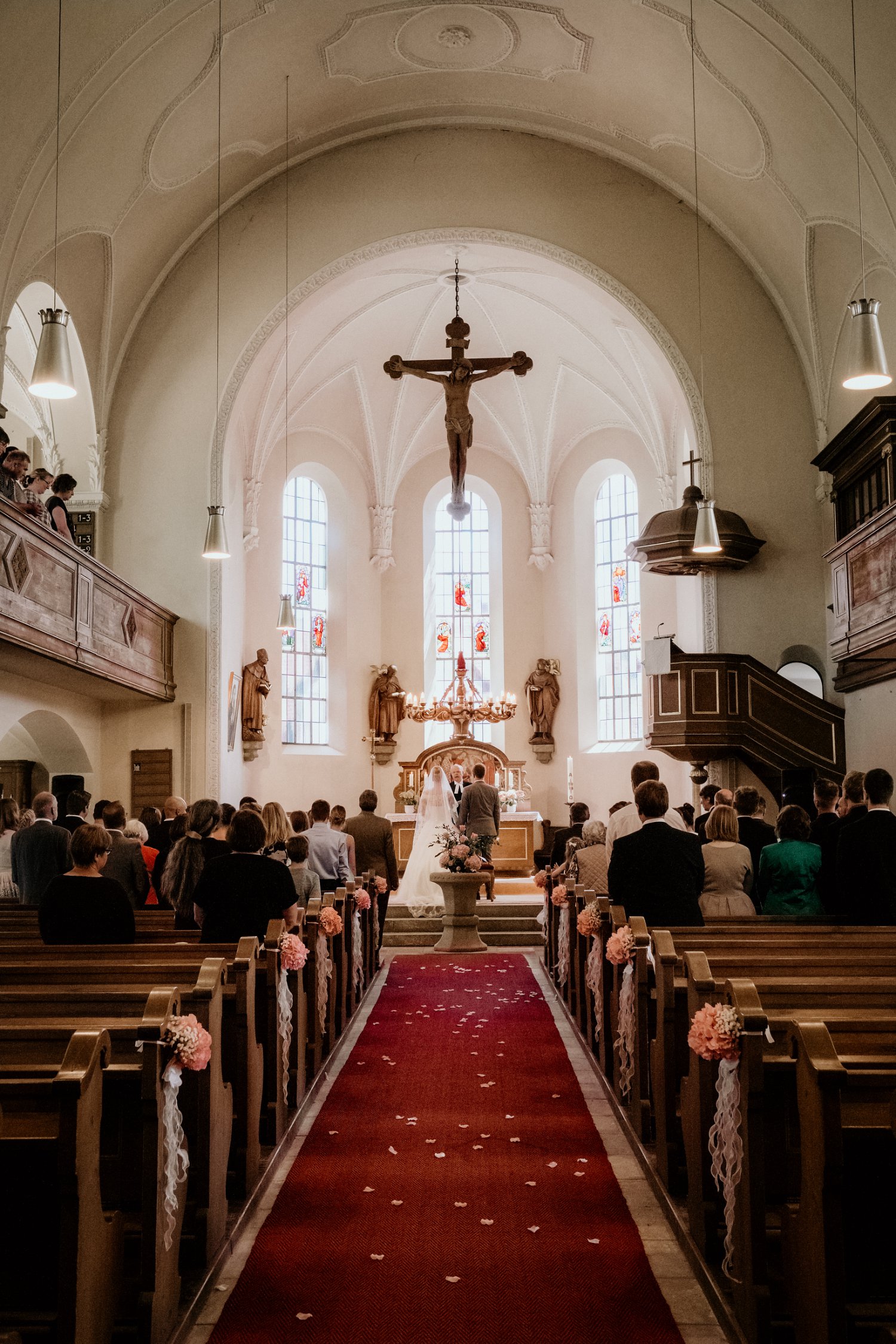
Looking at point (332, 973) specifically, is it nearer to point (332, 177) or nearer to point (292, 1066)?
point (292, 1066)

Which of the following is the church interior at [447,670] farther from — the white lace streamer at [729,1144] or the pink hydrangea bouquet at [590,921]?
the pink hydrangea bouquet at [590,921]

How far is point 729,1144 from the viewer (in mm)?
3518

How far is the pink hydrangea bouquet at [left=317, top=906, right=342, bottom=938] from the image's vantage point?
6.55 metres

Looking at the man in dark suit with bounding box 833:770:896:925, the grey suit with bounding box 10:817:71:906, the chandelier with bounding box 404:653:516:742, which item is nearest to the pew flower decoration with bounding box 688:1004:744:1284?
the man in dark suit with bounding box 833:770:896:925

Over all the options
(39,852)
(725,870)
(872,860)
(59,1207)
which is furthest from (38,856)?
(872,860)

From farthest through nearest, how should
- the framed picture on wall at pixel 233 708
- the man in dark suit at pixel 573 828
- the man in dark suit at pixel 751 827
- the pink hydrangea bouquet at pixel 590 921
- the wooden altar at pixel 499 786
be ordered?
1. the wooden altar at pixel 499 786
2. the framed picture on wall at pixel 233 708
3. the man in dark suit at pixel 573 828
4. the man in dark suit at pixel 751 827
5. the pink hydrangea bouquet at pixel 590 921

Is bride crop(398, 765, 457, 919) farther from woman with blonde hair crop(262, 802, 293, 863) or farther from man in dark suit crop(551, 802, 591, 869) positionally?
woman with blonde hair crop(262, 802, 293, 863)

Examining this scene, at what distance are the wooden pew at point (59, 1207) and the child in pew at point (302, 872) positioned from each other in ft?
12.4

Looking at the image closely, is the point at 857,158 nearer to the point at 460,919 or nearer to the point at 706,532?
the point at 706,532

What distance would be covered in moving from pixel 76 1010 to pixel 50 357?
3413mm

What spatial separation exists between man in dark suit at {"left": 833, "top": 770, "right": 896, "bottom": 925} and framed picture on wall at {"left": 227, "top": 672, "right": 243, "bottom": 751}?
10678mm

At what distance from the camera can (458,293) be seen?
60.2ft

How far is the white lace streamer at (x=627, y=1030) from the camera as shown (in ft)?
17.7

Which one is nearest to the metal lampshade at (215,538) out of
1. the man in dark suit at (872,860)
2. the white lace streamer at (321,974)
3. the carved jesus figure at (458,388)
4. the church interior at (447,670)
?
the church interior at (447,670)
